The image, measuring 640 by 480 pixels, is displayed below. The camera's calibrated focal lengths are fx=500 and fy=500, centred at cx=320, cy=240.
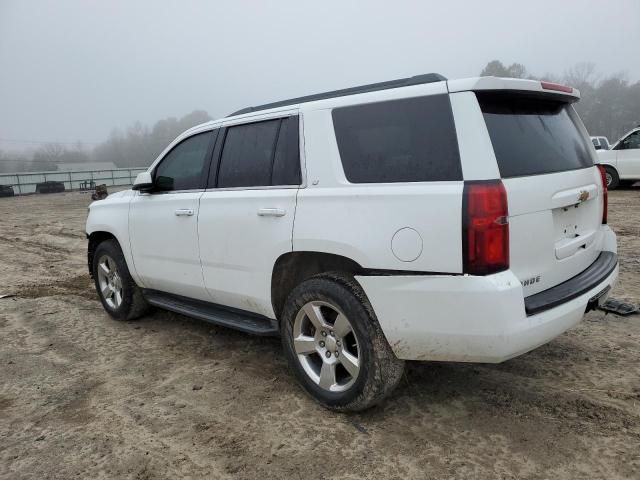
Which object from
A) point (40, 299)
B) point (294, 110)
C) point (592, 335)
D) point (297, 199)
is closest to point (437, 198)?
point (297, 199)

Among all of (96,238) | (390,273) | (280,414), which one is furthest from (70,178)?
(390,273)

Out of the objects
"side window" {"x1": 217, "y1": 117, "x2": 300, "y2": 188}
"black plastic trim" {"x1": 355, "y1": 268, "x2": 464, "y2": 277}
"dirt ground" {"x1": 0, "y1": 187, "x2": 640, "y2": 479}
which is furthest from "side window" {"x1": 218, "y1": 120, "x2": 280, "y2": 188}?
"dirt ground" {"x1": 0, "y1": 187, "x2": 640, "y2": 479}

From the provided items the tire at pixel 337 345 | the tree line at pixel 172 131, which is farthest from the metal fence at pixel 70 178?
the tire at pixel 337 345

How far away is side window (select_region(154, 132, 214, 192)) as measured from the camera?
4.03m

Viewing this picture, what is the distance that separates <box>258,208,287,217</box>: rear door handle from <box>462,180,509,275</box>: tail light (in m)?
1.20

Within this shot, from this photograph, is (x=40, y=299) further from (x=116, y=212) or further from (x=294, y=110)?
(x=294, y=110)

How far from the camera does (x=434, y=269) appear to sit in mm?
2523

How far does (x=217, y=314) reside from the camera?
3.82 m

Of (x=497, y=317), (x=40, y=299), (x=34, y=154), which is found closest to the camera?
(x=497, y=317)

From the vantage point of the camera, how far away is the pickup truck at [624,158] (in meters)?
14.0

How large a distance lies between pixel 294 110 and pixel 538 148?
4.97ft

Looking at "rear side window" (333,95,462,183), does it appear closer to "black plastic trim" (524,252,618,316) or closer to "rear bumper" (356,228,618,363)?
"rear bumper" (356,228,618,363)

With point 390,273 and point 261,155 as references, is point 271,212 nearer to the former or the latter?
point 261,155

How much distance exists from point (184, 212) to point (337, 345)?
5.66 feet
